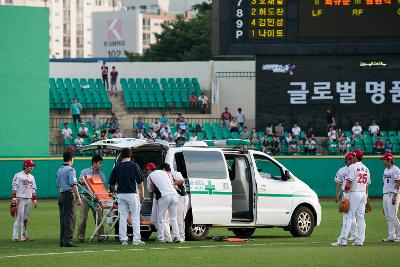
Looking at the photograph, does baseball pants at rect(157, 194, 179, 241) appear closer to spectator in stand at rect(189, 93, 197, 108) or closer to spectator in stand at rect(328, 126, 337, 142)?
spectator in stand at rect(328, 126, 337, 142)

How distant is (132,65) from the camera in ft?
191

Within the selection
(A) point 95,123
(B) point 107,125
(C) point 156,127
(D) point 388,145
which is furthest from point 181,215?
(A) point 95,123

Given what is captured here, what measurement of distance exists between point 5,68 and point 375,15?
44.2ft

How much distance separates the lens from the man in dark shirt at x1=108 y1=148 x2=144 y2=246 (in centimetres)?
2166

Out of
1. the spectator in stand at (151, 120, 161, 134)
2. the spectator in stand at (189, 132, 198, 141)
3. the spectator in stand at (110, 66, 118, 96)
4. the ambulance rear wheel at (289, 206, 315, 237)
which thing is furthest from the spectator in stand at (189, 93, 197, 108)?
the ambulance rear wheel at (289, 206, 315, 237)

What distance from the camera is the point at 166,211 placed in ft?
73.5

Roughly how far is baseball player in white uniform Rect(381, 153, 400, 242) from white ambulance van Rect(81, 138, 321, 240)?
250cm

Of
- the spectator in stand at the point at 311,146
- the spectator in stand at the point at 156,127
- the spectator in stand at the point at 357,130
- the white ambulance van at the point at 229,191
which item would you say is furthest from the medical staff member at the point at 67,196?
the spectator in stand at the point at 156,127

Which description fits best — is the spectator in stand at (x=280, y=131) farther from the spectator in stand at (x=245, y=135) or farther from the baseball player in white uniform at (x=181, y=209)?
the baseball player in white uniform at (x=181, y=209)

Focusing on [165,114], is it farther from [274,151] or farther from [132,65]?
[274,151]

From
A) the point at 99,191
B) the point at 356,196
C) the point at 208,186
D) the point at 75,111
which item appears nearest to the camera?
the point at 356,196

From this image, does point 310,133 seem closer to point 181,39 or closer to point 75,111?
point 75,111

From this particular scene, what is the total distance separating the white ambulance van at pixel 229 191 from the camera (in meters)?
23.4

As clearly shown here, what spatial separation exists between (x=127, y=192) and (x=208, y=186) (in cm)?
242
